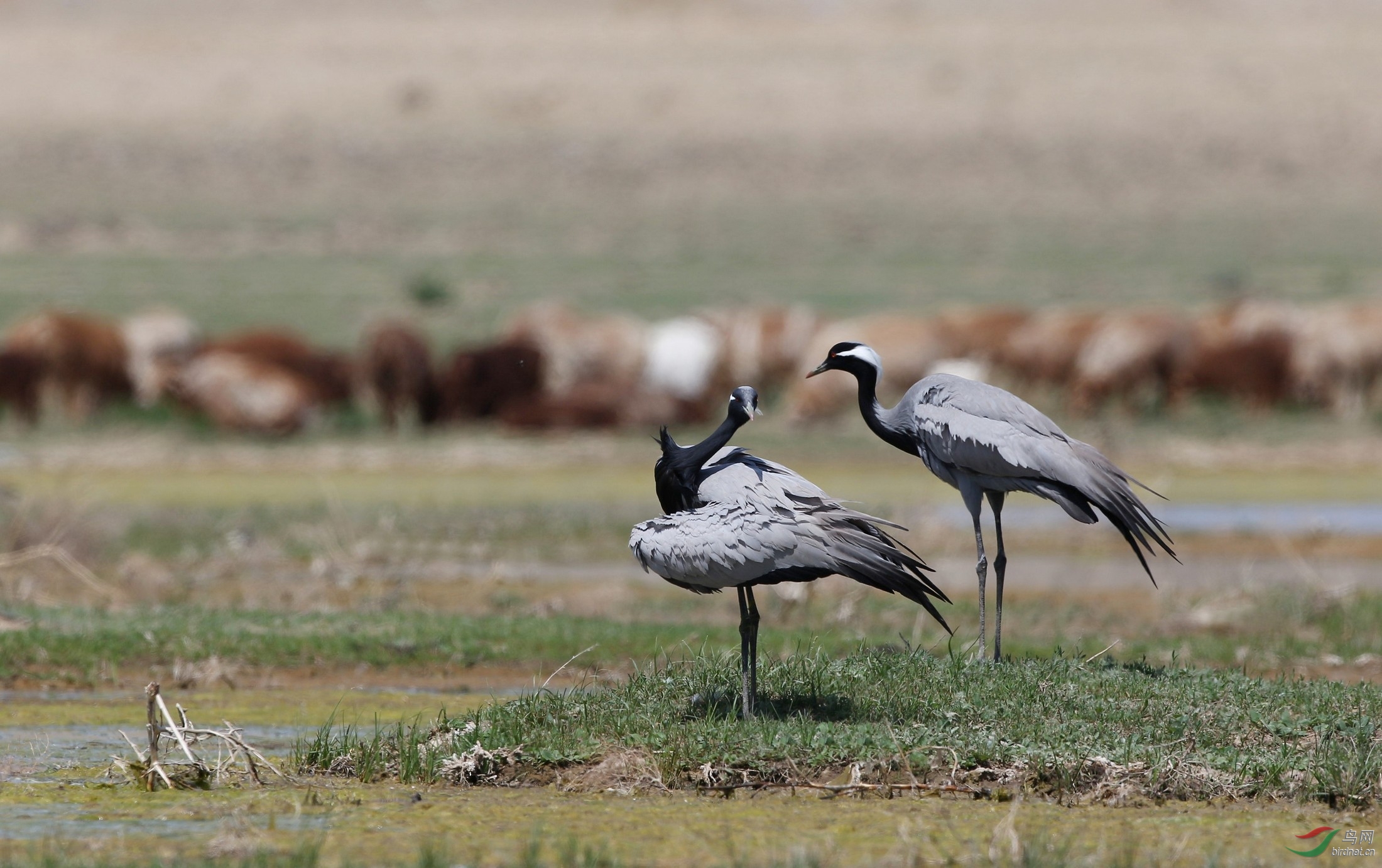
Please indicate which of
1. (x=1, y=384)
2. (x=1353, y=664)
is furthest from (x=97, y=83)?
(x=1353, y=664)

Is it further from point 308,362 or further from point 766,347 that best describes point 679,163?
point 308,362

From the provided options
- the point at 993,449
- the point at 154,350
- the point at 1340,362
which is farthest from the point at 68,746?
the point at 1340,362

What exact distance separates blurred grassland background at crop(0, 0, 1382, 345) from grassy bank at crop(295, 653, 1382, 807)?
29706mm

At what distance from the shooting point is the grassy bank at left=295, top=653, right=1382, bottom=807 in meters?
8.00

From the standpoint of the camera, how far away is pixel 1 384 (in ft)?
98.3

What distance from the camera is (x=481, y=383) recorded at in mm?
31094

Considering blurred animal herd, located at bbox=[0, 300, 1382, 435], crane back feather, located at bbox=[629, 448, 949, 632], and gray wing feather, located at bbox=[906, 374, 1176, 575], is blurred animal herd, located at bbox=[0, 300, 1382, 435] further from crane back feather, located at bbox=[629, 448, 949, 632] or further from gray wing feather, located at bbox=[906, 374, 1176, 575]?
crane back feather, located at bbox=[629, 448, 949, 632]

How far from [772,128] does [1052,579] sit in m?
56.0

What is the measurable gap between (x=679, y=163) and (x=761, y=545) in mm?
60589

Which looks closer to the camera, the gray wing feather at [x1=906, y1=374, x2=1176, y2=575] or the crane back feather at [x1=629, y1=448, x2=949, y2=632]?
the crane back feather at [x1=629, y1=448, x2=949, y2=632]

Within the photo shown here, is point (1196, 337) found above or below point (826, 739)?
above

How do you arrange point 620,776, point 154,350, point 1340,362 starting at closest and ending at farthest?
point 620,776 < point 154,350 < point 1340,362

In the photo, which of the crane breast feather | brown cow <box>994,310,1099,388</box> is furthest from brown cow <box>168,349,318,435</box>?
the crane breast feather

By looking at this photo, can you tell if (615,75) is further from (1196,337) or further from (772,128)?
(1196,337)
